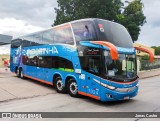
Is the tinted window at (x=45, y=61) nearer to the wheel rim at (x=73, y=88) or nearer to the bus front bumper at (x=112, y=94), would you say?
the wheel rim at (x=73, y=88)

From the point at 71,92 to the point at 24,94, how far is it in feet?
8.20

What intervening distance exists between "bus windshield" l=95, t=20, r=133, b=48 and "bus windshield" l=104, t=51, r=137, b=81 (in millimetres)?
609

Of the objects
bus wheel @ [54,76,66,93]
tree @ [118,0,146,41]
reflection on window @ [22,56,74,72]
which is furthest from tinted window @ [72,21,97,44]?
tree @ [118,0,146,41]

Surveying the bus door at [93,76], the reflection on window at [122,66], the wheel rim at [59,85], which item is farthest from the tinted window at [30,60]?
the reflection on window at [122,66]

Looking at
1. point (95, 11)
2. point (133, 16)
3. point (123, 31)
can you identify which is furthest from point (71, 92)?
point (133, 16)

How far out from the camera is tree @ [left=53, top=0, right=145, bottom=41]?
28.3 metres

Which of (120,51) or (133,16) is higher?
(133,16)

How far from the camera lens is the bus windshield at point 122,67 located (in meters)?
10.4

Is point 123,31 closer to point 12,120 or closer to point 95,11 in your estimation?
point 12,120

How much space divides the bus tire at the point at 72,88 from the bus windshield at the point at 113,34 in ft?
9.35

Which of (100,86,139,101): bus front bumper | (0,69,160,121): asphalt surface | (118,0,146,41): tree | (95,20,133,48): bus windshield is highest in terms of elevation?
(118,0,146,41): tree

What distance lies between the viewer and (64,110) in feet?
31.3

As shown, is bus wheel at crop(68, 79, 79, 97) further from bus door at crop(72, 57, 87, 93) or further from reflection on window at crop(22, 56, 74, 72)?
reflection on window at crop(22, 56, 74, 72)

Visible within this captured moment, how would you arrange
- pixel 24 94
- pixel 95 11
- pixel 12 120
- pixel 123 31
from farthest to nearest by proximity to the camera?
pixel 95 11 → pixel 24 94 → pixel 123 31 → pixel 12 120
